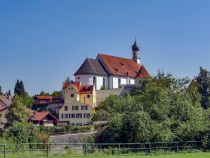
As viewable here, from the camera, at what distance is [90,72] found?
114 meters

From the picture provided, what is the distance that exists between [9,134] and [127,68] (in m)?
76.5

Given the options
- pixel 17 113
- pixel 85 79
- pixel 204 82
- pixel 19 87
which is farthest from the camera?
pixel 19 87

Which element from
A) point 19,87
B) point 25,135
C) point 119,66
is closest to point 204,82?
point 119,66

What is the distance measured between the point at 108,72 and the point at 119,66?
20.0 feet

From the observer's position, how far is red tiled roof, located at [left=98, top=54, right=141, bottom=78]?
11956 centimetres

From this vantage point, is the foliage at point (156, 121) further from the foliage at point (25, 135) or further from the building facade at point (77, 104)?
the building facade at point (77, 104)

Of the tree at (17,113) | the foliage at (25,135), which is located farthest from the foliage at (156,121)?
the tree at (17,113)

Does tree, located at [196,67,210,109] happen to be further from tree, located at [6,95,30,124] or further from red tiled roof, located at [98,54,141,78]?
tree, located at [6,95,30,124]

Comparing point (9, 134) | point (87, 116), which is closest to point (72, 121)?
point (87, 116)

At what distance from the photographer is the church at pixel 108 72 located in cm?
11450

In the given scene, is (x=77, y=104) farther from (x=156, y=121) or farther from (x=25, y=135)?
(x=156, y=121)

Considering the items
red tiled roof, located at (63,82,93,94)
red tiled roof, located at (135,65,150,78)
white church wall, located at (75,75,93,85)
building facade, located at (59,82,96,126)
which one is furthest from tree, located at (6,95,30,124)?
red tiled roof, located at (135,65,150,78)

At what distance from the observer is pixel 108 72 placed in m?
118

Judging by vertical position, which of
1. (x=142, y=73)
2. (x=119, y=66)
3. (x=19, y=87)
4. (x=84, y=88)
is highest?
(x=119, y=66)
